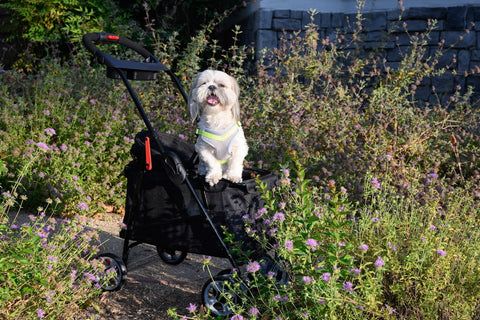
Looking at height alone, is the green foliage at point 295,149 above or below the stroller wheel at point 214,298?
above

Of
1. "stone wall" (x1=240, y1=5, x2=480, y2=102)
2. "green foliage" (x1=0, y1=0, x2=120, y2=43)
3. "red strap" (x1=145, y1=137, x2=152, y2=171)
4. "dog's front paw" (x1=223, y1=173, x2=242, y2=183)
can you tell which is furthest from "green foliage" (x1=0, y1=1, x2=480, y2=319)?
"green foliage" (x1=0, y1=0, x2=120, y2=43)

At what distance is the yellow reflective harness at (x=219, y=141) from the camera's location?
3.22 metres

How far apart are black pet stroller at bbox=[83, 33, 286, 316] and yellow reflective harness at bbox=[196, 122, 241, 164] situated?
6.3 inches

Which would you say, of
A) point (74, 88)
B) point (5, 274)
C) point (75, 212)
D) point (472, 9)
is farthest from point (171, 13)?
point (5, 274)

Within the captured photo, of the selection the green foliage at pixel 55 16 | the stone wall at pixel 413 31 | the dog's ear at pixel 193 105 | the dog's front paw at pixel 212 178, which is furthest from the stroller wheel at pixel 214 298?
the green foliage at pixel 55 16

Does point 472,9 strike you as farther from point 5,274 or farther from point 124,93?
point 5,274

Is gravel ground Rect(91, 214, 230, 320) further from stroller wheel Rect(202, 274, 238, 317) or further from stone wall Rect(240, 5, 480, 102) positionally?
stone wall Rect(240, 5, 480, 102)

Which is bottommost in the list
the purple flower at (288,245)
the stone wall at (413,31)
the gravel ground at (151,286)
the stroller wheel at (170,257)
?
the gravel ground at (151,286)

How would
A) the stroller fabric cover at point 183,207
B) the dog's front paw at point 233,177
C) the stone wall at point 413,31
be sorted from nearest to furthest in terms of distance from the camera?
the stroller fabric cover at point 183,207 < the dog's front paw at point 233,177 < the stone wall at point 413,31

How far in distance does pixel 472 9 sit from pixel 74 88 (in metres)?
5.53

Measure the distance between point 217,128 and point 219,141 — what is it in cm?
9

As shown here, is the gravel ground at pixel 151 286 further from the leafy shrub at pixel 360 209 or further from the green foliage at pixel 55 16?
the green foliage at pixel 55 16

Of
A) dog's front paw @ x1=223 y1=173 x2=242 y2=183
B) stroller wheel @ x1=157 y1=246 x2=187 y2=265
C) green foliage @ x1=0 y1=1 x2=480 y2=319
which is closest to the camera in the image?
dog's front paw @ x1=223 y1=173 x2=242 y2=183

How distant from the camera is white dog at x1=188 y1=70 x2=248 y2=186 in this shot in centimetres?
320
